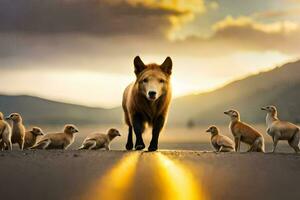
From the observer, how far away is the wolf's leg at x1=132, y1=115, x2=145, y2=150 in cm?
1456

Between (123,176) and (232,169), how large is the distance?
208cm

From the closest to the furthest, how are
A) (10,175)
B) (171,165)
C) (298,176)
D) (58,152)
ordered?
1. (10,175)
2. (298,176)
3. (171,165)
4. (58,152)

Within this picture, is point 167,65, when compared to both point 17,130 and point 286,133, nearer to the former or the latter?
point 286,133

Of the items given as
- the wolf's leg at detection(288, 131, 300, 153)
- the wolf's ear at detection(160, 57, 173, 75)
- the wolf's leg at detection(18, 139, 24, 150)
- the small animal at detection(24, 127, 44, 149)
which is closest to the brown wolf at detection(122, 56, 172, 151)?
the wolf's ear at detection(160, 57, 173, 75)

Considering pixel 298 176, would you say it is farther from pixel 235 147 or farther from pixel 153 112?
pixel 235 147

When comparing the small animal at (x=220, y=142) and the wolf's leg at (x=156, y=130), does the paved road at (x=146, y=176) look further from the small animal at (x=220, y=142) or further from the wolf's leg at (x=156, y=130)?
the small animal at (x=220, y=142)

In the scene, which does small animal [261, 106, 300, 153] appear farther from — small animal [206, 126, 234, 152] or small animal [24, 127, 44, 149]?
small animal [24, 127, 44, 149]

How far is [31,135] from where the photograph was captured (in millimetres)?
18188

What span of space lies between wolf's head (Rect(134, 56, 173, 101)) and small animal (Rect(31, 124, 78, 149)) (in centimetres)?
345

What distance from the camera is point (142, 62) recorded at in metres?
14.4

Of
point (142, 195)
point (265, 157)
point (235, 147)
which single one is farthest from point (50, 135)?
point (142, 195)

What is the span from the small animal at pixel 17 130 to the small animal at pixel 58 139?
19.7 inches

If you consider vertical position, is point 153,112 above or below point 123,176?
above

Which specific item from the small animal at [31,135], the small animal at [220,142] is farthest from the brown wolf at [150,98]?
the small animal at [31,135]
